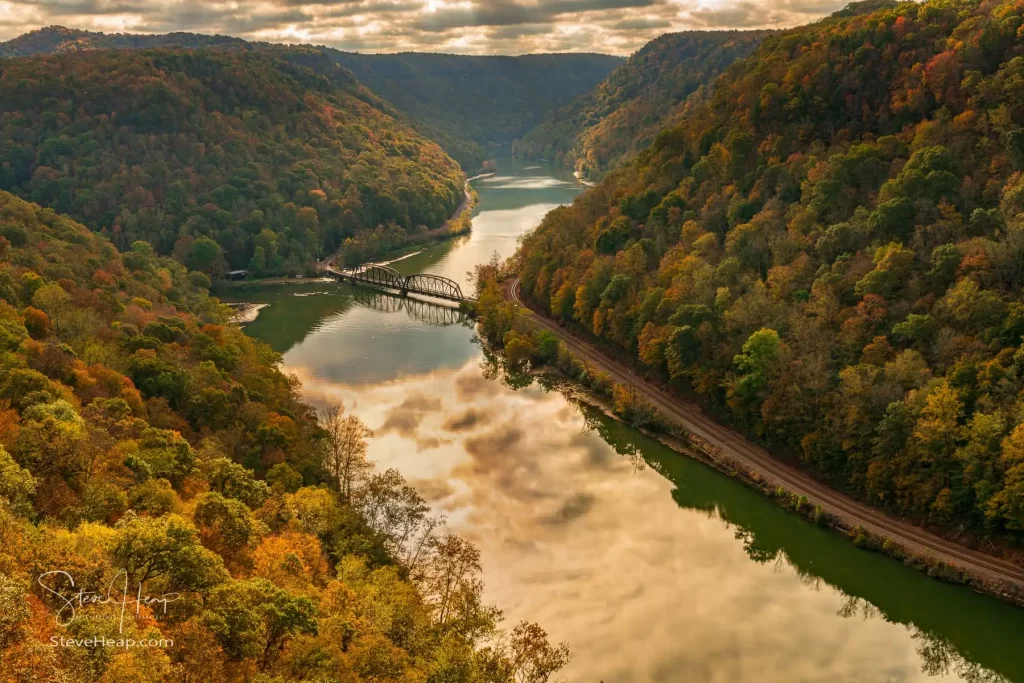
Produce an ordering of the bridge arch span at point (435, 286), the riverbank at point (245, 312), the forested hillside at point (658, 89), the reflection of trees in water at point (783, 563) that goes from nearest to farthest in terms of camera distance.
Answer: the reflection of trees in water at point (783, 563)
the riverbank at point (245, 312)
the bridge arch span at point (435, 286)
the forested hillside at point (658, 89)

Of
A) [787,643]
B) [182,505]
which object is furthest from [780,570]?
[182,505]

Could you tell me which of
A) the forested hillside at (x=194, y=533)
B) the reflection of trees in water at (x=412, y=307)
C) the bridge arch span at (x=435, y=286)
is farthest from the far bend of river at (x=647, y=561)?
the bridge arch span at (x=435, y=286)

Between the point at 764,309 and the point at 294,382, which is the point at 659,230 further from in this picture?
the point at 294,382

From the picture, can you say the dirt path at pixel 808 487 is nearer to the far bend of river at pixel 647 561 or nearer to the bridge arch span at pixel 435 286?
the far bend of river at pixel 647 561

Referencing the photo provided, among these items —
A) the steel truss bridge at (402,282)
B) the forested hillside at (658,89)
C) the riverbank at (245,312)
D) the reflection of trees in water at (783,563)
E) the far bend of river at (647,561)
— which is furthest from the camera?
the forested hillside at (658,89)

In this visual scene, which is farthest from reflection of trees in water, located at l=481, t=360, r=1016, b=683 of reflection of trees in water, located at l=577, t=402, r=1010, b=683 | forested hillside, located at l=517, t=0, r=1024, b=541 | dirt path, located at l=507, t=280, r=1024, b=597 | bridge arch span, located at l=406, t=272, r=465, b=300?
bridge arch span, located at l=406, t=272, r=465, b=300

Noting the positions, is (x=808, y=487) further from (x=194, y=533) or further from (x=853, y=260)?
(x=194, y=533)
